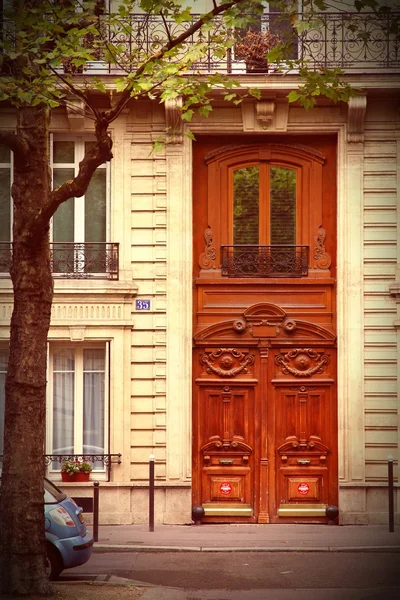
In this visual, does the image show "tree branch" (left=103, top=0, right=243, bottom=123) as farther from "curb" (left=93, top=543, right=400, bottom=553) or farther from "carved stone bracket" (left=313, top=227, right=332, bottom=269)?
"carved stone bracket" (left=313, top=227, right=332, bottom=269)

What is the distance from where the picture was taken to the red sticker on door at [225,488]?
18469mm

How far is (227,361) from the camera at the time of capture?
18516 mm

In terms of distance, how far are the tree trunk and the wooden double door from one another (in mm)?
7109

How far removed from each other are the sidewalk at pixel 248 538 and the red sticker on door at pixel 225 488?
0.61m

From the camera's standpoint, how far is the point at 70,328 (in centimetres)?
1828

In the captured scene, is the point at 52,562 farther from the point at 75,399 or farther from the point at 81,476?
the point at 75,399

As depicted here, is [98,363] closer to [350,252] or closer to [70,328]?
[70,328]

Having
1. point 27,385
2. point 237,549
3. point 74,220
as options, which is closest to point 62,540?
point 27,385

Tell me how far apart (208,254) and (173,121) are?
2.30m

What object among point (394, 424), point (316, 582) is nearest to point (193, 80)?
point (316, 582)

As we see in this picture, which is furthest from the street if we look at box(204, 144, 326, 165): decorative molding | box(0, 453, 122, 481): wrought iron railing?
box(204, 144, 326, 165): decorative molding

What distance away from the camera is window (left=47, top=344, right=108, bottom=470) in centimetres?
1855

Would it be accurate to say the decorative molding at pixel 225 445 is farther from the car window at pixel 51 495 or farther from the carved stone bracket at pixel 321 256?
the car window at pixel 51 495

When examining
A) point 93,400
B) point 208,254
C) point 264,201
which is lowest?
point 93,400
